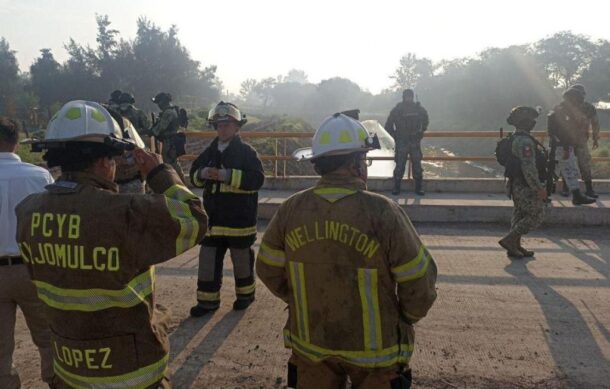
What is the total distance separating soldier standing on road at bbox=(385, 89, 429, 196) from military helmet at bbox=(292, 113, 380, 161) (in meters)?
6.95

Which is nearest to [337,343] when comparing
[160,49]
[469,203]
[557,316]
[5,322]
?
[5,322]

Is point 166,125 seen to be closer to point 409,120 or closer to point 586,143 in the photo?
point 409,120

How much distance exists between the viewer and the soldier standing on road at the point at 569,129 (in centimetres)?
796

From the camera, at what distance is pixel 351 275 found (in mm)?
2070

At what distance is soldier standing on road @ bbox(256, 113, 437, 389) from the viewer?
6.71ft

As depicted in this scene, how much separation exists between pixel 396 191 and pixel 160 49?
178 ft

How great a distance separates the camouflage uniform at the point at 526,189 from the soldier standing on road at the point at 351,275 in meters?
4.06

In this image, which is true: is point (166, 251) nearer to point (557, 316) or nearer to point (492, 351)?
point (492, 351)

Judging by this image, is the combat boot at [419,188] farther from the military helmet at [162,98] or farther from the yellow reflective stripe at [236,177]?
the yellow reflective stripe at [236,177]

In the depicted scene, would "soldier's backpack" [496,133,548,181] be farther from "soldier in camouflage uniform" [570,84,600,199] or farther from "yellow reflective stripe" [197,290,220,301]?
"yellow reflective stripe" [197,290,220,301]

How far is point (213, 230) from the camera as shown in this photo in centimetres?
451

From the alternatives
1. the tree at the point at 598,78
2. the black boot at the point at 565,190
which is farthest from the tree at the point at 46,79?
the tree at the point at 598,78

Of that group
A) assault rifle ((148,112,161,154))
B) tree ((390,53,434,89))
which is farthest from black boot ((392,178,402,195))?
tree ((390,53,434,89))

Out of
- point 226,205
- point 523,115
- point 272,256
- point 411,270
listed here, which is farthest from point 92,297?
point 523,115
